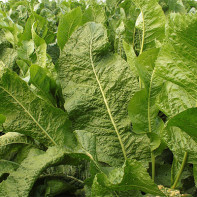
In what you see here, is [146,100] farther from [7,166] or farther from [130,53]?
[7,166]

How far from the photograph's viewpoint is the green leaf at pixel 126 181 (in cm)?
52

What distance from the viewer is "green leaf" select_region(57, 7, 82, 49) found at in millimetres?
843

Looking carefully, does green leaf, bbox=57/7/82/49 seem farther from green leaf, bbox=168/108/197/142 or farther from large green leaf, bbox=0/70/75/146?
green leaf, bbox=168/108/197/142

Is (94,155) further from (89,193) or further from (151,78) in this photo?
(151,78)

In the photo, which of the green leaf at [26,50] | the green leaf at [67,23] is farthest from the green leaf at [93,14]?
the green leaf at [26,50]

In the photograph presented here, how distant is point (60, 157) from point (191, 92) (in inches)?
13.0

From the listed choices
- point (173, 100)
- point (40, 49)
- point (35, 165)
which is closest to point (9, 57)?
point (40, 49)

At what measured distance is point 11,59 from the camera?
1.11 meters

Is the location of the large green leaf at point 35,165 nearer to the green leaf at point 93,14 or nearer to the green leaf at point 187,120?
the green leaf at point 187,120

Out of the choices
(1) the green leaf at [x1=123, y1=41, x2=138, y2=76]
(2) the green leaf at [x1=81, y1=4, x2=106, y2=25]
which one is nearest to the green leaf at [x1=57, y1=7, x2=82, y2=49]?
(2) the green leaf at [x1=81, y1=4, x2=106, y2=25]

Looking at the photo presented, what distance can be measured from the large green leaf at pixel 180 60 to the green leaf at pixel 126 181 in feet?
0.51

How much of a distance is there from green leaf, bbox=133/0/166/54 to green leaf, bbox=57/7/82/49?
0.20 metres

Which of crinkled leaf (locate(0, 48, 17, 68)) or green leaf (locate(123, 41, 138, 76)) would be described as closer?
green leaf (locate(123, 41, 138, 76))

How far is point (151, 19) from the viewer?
2.63ft
